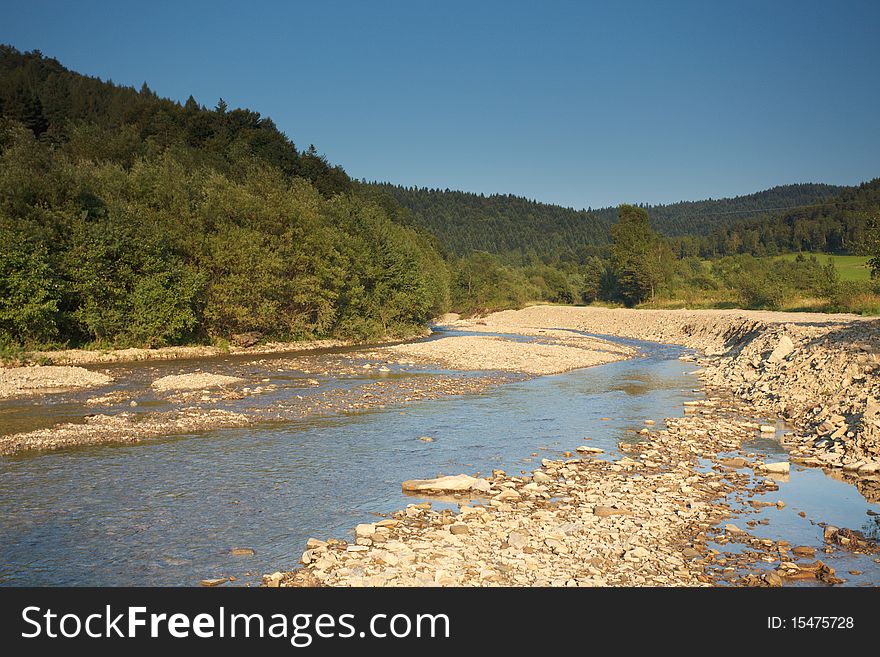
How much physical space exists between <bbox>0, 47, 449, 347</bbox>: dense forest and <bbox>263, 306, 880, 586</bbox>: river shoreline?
104 feet

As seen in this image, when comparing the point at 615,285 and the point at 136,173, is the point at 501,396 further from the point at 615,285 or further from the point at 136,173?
the point at 615,285

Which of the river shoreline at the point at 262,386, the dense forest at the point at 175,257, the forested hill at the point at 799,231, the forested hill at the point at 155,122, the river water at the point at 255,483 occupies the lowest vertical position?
the river water at the point at 255,483

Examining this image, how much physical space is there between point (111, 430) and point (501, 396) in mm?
14629

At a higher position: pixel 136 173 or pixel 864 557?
pixel 136 173

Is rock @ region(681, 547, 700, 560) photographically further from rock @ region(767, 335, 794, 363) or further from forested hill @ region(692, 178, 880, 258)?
forested hill @ region(692, 178, 880, 258)

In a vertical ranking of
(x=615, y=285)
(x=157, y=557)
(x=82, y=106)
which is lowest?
(x=157, y=557)

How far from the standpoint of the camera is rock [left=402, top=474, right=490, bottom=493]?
1350 cm

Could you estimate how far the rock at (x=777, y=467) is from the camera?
569 inches

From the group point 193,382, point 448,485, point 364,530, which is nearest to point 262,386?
point 193,382

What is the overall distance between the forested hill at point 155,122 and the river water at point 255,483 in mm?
65822

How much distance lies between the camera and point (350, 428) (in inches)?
795

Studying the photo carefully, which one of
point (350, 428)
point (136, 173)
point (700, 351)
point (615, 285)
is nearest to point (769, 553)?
point (350, 428)

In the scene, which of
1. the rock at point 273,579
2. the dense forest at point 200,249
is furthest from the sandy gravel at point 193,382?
the rock at point 273,579

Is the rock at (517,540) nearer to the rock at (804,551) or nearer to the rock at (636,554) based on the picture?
→ the rock at (636,554)
